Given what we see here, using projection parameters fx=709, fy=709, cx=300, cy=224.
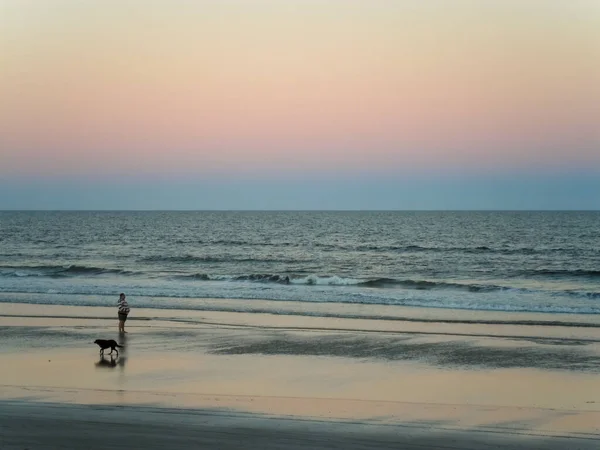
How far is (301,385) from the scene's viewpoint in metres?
14.7

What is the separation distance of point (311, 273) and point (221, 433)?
113 feet

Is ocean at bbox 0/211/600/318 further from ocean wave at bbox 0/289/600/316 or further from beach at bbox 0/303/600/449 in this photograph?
beach at bbox 0/303/600/449

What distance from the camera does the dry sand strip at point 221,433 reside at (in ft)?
34.3

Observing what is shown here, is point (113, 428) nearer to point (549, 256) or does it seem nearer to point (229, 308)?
point (229, 308)

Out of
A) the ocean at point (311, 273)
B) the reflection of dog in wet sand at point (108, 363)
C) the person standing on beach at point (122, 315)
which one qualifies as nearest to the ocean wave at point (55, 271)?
the ocean at point (311, 273)

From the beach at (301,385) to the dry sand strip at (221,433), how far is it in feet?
0.10

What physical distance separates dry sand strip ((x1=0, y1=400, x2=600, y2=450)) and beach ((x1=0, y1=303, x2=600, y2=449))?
0.03m

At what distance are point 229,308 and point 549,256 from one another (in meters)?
34.9

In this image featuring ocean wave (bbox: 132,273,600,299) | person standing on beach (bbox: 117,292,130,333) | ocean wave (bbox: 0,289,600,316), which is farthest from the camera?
ocean wave (bbox: 132,273,600,299)

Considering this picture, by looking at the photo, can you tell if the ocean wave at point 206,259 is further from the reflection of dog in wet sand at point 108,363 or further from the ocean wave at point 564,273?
the reflection of dog in wet sand at point 108,363

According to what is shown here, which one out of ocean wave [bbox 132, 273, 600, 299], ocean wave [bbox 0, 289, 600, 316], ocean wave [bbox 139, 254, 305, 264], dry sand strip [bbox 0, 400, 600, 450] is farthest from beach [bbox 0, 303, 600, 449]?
ocean wave [bbox 139, 254, 305, 264]

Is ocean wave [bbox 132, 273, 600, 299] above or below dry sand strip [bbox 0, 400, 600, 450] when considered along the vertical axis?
above

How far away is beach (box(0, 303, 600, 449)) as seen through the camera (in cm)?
1102

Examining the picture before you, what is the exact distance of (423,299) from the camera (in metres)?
31.1
